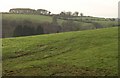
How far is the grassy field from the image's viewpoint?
23.8m

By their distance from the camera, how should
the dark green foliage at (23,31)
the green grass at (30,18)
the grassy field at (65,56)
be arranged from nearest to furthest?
1. the grassy field at (65,56)
2. the dark green foliage at (23,31)
3. the green grass at (30,18)

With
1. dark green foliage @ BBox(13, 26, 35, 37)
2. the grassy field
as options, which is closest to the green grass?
dark green foliage @ BBox(13, 26, 35, 37)

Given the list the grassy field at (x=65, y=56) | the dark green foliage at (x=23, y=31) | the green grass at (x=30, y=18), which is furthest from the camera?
the green grass at (x=30, y=18)

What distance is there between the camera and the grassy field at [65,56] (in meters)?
23.8

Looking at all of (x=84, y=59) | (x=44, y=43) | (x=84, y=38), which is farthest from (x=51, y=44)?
(x=84, y=59)

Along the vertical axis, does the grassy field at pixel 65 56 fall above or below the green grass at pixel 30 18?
below

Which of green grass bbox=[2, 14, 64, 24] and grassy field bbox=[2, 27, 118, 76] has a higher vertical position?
green grass bbox=[2, 14, 64, 24]

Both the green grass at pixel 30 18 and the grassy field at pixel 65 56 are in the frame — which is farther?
the green grass at pixel 30 18

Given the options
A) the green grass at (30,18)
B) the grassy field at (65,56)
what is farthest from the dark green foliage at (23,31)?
the grassy field at (65,56)

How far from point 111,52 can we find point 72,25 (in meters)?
70.9

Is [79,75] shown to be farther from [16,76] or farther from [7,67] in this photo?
[7,67]

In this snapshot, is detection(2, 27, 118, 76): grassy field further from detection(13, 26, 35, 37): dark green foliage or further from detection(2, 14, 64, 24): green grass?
detection(2, 14, 64, 24): green grass

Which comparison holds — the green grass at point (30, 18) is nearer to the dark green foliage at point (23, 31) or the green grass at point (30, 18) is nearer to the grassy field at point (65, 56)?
the dark green foliage at point (23, 31)

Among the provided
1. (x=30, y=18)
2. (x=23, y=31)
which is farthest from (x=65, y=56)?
(x=30, y=18)
